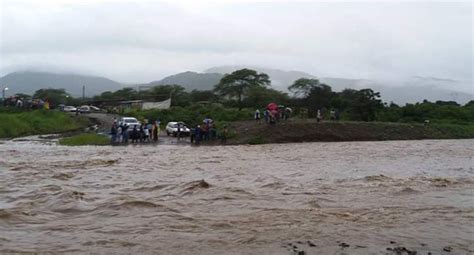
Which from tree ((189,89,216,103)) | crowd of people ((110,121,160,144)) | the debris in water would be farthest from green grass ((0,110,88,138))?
the debris in water

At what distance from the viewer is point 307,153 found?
26172 millimetres

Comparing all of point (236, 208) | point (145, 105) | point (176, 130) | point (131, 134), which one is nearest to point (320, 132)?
point (176, 130)

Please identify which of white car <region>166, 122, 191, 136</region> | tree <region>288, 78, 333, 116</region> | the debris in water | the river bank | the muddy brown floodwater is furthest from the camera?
tree <region>288, 78, 333, 116</region>

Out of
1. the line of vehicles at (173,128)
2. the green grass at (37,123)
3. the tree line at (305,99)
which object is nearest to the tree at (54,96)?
the tree line at (305,99)

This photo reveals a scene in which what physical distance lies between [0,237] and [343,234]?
5.41 meters

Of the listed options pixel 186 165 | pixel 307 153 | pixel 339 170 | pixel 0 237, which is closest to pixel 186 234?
pixel 0 237

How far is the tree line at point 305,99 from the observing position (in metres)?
53.0

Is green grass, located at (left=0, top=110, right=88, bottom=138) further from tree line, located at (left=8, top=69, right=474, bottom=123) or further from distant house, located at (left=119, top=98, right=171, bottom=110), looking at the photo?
tree line, located at (left=8, top=69, right=474, bottom=123)

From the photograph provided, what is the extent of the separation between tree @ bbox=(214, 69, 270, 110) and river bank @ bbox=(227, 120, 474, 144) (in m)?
35.5

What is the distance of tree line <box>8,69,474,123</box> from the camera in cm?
5303

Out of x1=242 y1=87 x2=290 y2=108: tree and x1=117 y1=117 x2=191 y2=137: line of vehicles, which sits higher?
x1=242 y1=87 x2=290 y2=108: tree

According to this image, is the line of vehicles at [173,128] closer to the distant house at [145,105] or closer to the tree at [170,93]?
the distant house at [145,105]

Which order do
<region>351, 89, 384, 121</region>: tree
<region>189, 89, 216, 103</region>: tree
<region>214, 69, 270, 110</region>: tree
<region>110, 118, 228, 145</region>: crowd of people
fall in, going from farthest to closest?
<region>189, 89, 216, 103</region>: tree < <region>214, 69, 270, 110</region>: tree < <region>351, 89, 384, 121</region>: tree < <region>110, 118, 228, 145</region>: crowd of people

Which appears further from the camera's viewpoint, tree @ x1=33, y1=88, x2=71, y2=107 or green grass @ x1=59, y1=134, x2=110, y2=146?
tree @ x1=33, y1=88, x2=71, y2=107
